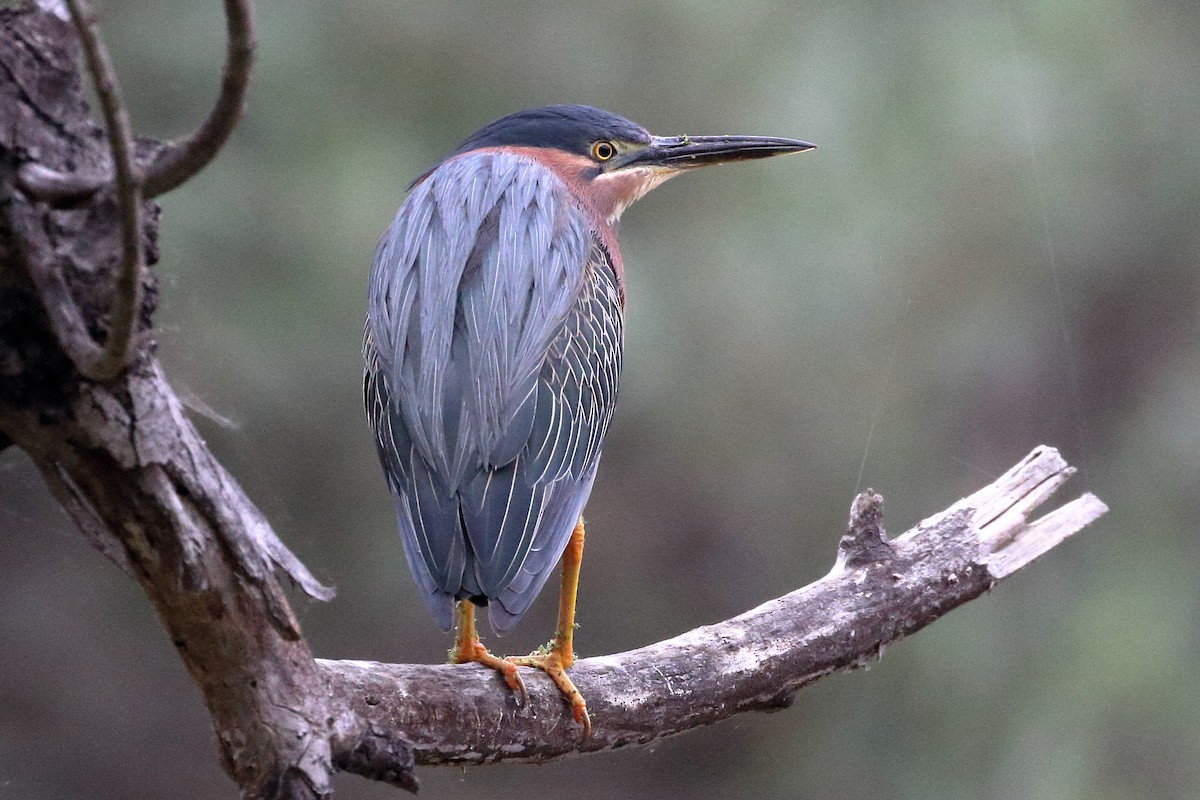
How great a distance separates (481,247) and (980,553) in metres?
1.23

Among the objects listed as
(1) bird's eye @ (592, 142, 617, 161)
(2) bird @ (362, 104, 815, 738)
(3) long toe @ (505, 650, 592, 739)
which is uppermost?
(1) bird's eye @ (592, 142, 617, 161)

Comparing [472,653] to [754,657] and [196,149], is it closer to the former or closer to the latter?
[754,657]

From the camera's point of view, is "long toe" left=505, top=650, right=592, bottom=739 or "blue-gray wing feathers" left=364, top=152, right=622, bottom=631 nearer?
"blue-gray wing feathers" left=364, top=152, right=622, bottom=631

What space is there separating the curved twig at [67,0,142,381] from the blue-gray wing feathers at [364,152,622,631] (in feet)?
2.97

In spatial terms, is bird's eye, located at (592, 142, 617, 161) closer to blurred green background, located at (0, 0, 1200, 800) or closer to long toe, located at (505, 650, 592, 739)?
long toe, located at (505, 650, 592, 739)

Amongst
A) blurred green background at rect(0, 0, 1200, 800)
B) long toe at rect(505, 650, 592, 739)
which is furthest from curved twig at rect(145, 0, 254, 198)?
blurred green background at rect(0, 0, 1200, 800)

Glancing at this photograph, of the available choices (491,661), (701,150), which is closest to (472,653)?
(491,661)

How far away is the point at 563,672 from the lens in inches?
99.0

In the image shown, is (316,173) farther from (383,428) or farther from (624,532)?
(383,428)

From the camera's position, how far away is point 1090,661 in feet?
18.5

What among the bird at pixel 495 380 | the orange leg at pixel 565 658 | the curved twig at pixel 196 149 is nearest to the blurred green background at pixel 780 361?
the bird at pixel 495 380

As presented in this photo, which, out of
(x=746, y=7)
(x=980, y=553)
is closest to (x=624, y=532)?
(x=746, y=7)

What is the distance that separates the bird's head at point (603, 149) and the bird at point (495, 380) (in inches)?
2.2

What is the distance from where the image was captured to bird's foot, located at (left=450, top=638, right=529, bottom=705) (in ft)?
8.01
